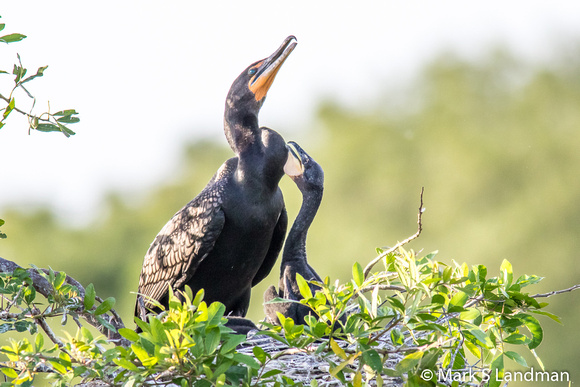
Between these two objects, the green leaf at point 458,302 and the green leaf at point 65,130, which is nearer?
the green leaf at point 458,302

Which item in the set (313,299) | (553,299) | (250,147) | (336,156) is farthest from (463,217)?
(313,299)

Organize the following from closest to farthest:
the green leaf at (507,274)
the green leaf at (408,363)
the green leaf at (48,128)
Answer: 1. the green leaf at (408,363)
2. the green leaf at (507,274)
3. the green leaf at (48,128)

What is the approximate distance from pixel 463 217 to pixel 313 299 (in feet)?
28.4

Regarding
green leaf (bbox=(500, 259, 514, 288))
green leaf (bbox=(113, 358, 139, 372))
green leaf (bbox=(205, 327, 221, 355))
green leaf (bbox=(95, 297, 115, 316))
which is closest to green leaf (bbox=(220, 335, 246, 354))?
green leaf (bbox=(205, 327, 221, 355))

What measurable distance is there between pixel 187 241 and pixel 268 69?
748 mm

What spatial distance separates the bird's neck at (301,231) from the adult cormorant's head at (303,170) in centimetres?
3

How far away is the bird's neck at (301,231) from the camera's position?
344cm

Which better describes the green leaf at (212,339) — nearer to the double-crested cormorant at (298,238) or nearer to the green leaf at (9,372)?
the green leaf at (9,372)

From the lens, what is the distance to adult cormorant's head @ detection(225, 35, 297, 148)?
337cm

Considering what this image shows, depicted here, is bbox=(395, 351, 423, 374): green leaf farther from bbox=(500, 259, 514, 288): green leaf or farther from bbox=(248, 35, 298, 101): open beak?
bbox=(248, 35, 298, 101): open beak

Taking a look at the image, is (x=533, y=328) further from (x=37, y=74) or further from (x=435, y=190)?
(x=435, y=190)

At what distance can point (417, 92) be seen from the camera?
1376cm

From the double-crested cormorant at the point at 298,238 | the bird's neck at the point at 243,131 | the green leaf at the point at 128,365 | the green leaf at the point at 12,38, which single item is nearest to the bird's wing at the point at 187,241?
the bird's neck at the point at 243,131

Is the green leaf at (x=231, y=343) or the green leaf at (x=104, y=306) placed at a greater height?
the green leaf at (x=104, y=306)
